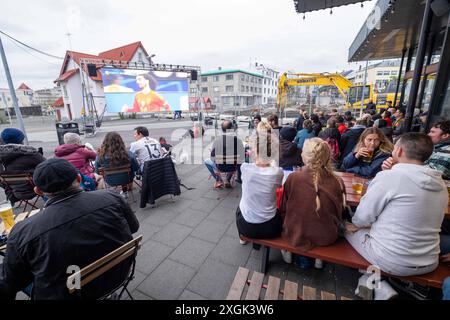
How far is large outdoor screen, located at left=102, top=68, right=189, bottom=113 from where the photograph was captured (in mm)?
10719

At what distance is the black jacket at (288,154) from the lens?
144 inches

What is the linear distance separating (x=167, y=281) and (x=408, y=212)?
2.16 meters

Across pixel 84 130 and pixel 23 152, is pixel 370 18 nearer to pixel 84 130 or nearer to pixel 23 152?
pixel 23 152

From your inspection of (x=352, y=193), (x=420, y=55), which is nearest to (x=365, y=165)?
(x=352, y=193)

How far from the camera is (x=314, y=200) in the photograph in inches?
67.1

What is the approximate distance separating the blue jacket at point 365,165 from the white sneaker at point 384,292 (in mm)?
1589

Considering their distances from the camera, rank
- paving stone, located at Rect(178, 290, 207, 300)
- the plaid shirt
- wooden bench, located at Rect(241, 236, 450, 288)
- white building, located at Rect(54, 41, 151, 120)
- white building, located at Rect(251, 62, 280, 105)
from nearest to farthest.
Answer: wooden bench, located at Rect(241, 236, 450, 288) → paving stone, located at Rect(178, 290, 207, 300) → the plaid shirt → white building, located at Rect(54, 41, 151, 120) → white building, located at Rect(251, 62, 280, 105)

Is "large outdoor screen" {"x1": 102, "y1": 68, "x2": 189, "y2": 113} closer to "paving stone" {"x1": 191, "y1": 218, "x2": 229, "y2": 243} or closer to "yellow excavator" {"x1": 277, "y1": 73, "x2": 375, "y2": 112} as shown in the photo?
"yellow excavator" {"x1": 277, "y1": 73, "x2": 375, "y2": 112}

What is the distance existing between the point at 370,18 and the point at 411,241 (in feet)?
22.9

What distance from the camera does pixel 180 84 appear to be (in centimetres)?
1251

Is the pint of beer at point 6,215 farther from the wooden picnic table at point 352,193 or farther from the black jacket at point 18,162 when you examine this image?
the wooden picnic table at point 352,193

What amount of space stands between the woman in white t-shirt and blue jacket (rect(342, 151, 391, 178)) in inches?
61.0

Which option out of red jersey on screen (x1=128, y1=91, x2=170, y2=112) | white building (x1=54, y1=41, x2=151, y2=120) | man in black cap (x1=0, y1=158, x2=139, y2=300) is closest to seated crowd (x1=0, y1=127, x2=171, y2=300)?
man in black cap (x1=0, y1=158, x2=139, y2=300)
